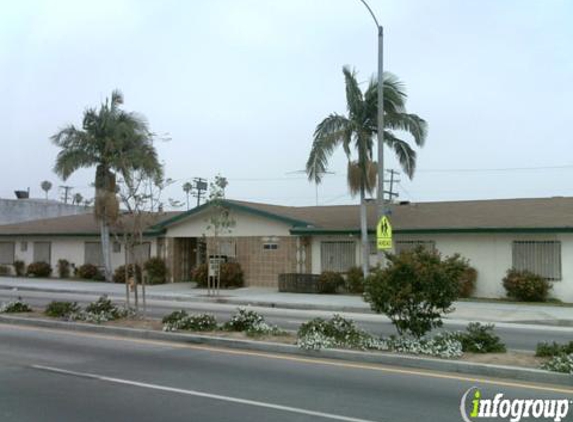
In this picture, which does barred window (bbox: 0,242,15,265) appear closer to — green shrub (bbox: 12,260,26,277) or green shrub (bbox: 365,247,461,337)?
green shrub (bbox: 12,260,26,277)

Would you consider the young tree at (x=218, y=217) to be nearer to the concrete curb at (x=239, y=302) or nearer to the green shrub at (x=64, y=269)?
the concrete curb at (x=239, y=302)

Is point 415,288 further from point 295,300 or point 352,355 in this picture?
point 295,300

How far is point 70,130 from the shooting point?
30.9m

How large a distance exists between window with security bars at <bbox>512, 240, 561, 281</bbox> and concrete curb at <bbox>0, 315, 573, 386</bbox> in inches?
605

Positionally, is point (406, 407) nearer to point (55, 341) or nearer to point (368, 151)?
point (55, 341)

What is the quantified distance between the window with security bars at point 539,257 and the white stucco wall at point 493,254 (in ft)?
0.49

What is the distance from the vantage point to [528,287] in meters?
22.2

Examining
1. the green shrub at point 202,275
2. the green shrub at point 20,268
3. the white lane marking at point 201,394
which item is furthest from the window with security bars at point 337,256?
the green shrub at point 20,268

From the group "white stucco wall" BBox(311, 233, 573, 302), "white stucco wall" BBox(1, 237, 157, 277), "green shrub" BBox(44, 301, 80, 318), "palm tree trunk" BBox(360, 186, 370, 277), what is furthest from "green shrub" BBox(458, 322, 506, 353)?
"white stucco wall" BBox(1, 237, 157, 277)

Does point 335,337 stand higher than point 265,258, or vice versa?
point 265,258

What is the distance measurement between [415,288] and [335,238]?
1710 cm

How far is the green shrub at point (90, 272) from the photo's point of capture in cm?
3328

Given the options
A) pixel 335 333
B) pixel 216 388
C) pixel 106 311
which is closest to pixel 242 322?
pixel 335 333

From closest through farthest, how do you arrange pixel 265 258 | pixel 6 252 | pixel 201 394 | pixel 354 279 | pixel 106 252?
pixel 201 394
pixel 354 279
pixel 265 258
pixel 106 252
pixel 6 252
